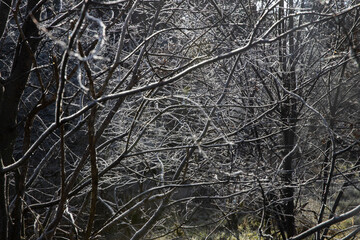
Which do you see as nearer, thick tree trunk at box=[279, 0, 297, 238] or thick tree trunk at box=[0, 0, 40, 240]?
thick tree trunk at box=[0, 0, 40, 240]

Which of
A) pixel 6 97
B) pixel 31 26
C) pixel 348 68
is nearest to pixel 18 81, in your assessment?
pixel 6 97

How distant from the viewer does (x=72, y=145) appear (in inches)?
277

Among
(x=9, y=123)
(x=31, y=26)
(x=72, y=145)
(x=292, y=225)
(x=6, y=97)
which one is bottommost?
(x=292, y=225)

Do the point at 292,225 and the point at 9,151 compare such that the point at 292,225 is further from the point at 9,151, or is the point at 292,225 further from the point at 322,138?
the point at 9,151

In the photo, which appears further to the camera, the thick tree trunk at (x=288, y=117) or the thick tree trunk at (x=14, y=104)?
the thick tree trunk at (x=288, y=117)

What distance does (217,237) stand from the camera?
26.5 ft

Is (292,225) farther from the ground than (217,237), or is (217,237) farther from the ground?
(292,225)

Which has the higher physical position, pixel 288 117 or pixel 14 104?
pixel 14 104

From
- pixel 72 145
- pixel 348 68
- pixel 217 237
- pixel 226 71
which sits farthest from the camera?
pixel 217 237

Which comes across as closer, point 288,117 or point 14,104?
point 14,104

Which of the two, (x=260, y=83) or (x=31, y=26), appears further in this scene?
(x=260, y=83)

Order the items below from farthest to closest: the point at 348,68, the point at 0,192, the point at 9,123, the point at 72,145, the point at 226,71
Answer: the point at 72,145
the point at 348,68
the point at 226,71
the point at 9,123
the point at 0,192

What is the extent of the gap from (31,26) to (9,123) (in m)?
0.71

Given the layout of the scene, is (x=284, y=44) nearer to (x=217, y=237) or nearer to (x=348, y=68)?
(x=348, y=68)
